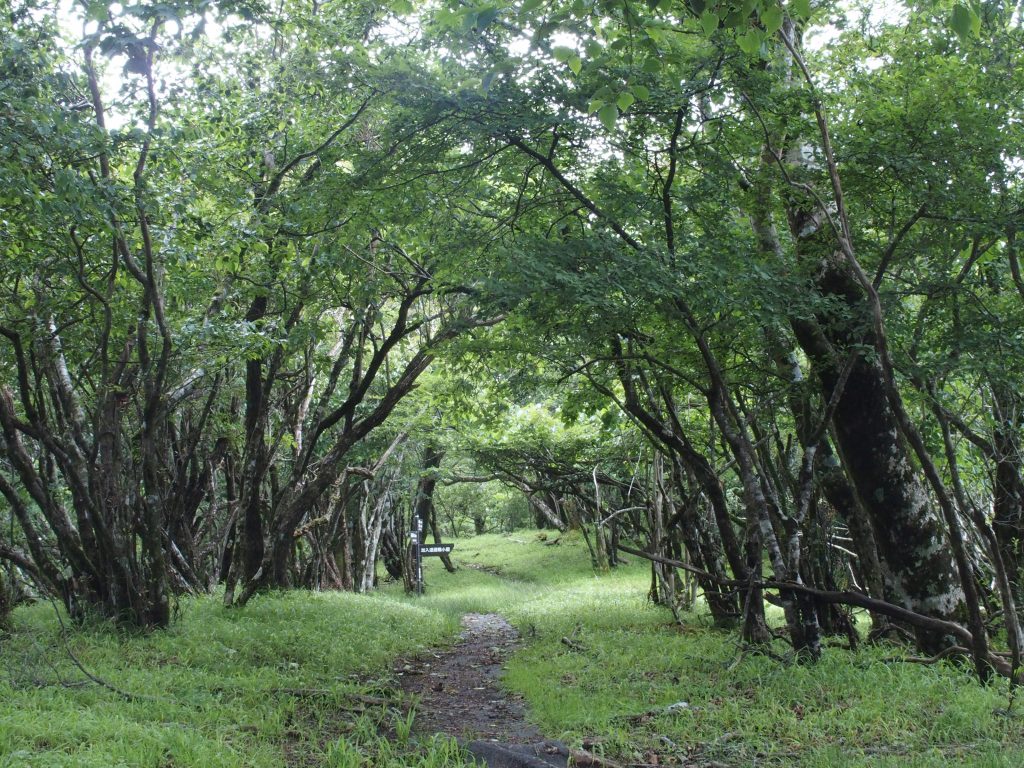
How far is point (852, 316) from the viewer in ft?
22.3

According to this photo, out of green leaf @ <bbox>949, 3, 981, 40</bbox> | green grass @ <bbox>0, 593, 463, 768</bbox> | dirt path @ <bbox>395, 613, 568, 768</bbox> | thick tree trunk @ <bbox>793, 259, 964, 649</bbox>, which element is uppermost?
green leaf @ <bbox>949, 3, 981, 40</bbox>

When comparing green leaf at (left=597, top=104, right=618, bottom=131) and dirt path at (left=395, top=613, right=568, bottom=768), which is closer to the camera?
green leaf at (left=597, top=104, right=618, bottom=131)

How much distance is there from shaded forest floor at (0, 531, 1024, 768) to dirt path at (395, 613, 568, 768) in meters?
0.16

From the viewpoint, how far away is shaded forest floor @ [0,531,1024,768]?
4.97 metres

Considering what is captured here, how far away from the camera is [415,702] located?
23.6 ft

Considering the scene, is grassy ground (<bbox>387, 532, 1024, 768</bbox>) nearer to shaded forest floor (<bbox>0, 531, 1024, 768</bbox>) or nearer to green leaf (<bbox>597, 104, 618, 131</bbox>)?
shaded forest floor (<bbox>0, 531, 1024, 768</bbox>)

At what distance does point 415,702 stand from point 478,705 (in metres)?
0.65

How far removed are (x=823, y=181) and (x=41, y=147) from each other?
6.74 meters

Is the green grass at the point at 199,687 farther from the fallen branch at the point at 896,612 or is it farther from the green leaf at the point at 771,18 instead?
the green leaf at the point at 771,18

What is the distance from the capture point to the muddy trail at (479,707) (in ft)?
17.0

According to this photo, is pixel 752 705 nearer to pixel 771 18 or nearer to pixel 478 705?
pixel 478 705

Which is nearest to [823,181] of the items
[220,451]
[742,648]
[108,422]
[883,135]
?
[883,135]

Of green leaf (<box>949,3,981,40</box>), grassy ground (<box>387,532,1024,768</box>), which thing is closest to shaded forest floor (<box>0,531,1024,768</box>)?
grassy ground (<box>387,532,1024,768</box>)

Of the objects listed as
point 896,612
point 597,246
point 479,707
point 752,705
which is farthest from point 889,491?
point 479,707
